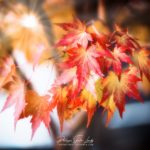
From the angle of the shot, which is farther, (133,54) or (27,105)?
(133,54)

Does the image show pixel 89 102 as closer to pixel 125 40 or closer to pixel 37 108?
pixel 37 108

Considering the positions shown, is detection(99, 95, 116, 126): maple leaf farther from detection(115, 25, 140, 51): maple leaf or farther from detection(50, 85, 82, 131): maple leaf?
detection(115, 25, 140, 51): maple leaf

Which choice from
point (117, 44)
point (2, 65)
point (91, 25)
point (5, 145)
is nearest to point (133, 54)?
point (117, 44)

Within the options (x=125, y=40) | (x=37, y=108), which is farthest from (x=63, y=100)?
(x=125, y=40)

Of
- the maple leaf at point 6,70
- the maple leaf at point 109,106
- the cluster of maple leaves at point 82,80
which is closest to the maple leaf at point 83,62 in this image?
the cluster of maple leaves at point 82,80

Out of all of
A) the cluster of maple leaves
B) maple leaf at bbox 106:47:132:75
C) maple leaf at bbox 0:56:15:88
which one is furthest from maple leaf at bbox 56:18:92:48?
maple leaf at bbox 0:56:15:88

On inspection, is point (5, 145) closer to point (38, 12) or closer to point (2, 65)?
point (2, 65)
